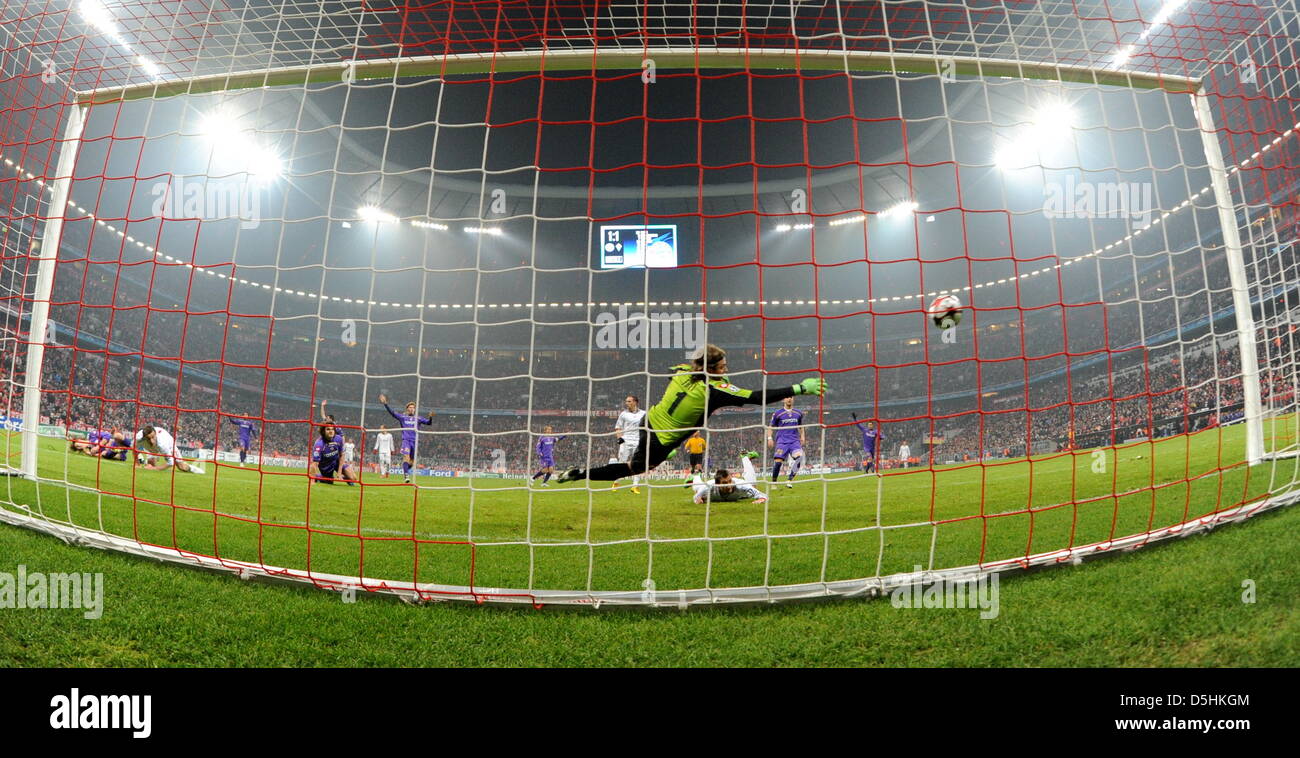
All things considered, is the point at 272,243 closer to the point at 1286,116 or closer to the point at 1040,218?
the point at 1286,116

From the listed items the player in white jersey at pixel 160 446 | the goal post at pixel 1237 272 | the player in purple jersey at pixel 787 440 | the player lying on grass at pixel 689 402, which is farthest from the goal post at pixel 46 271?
the goal post at pixel 1237 272

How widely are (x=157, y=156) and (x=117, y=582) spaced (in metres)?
23.0

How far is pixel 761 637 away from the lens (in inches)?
138

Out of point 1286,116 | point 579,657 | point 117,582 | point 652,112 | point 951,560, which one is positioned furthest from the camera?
point 652,112

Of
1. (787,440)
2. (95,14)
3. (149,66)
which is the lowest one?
(787,440)

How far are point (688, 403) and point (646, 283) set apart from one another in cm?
117

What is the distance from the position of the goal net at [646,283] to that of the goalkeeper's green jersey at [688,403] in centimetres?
3

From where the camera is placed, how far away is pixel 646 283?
4.31 meters

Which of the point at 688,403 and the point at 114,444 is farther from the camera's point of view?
the point at 114,444

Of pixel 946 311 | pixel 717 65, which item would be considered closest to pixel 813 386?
pixel 946 311

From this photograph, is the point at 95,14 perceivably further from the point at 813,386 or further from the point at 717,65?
the point at 813,386

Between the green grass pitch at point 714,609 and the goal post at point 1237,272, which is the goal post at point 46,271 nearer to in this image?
the green grass pitch at point 714,609
